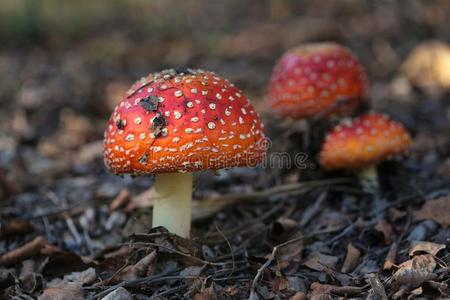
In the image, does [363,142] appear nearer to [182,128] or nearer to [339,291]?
[339,291]

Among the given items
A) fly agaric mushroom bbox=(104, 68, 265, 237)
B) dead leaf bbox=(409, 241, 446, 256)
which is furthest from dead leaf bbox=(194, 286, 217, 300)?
dead leaf bbox=(409, 241, 446, 256)

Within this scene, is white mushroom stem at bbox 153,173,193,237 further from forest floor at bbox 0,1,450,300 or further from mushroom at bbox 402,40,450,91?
mushroom at bbox 402,40,450,91

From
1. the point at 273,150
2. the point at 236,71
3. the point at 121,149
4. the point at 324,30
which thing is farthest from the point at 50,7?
the point at 121,149

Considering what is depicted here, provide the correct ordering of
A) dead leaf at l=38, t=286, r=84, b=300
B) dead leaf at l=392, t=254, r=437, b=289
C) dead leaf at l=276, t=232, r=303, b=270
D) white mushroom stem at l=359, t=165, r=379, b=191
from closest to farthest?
dead leaf at l=392, t=254, r=437, b=289 → dead leaf at l=38, t=286, r=84, b=300 → dead leaf at l=276, t=232, r=303, b=270 → white mushroom stem at l=359, t=165, r=379, b=191

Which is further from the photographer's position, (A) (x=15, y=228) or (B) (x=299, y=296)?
(A) (x=15, y=228)

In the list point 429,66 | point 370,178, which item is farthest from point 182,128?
point 429,66

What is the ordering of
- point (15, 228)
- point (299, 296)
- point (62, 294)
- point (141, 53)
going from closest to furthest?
1. point (299, 296)
2. point (62, 294)
3. point (15, 228)
4. point (141, 53)

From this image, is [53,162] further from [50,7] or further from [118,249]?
[50,7]

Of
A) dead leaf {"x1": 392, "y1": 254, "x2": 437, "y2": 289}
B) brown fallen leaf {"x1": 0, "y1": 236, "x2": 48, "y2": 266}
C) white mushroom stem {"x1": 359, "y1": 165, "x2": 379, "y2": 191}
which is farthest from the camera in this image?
white mushroom stem {"x1": 359, "y1": 165, "x2": 379, "y2": 191}
